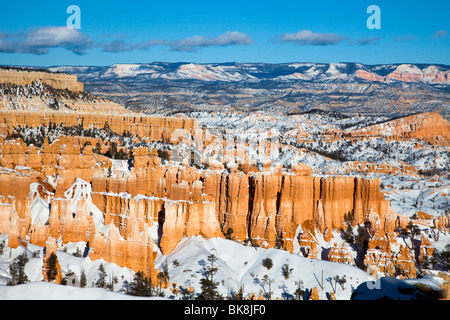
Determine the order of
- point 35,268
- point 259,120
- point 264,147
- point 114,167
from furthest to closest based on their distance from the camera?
point 259,120
point 264,147
point 114,167
point 35,268

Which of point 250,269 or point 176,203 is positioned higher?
point 176,203

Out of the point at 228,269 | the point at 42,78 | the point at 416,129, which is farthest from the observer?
the point at 416,129

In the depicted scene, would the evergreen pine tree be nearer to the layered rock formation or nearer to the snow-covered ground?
the snow-covered ground

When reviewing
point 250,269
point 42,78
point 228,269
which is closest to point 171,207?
point 228,269

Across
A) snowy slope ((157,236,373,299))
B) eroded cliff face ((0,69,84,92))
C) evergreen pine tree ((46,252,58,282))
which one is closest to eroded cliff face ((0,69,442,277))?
snowy slope ((157,236,373,299))

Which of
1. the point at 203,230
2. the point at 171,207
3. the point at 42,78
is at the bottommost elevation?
the point at 203,230

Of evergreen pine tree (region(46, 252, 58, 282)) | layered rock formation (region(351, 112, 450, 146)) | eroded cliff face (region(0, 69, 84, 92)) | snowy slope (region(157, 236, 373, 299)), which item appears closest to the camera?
snowy slope (region(157, 236, 373, 299))

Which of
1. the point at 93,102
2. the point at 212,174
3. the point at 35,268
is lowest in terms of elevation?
the point at 35,268

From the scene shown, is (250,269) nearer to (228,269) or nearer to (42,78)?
(228,269)

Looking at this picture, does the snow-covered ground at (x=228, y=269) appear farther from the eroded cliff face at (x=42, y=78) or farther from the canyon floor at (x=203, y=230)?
the eroded cliff face at (x=42, y=78)

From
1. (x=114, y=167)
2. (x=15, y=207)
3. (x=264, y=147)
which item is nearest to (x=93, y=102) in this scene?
(x=264, y=147)
